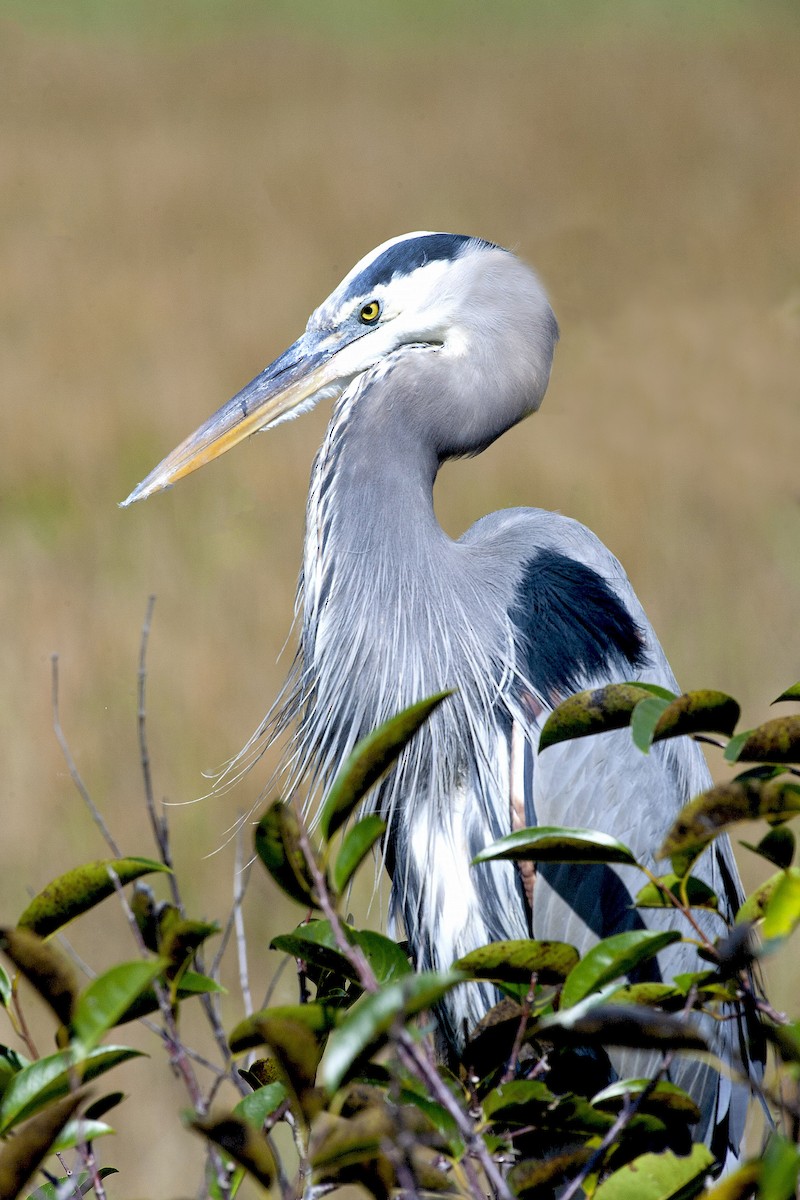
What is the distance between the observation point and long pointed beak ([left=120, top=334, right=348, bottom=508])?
1993mm

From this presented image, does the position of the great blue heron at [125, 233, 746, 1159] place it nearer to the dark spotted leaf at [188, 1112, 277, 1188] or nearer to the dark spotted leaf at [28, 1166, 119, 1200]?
the dark spotted leaf at [28, 1166, 119, 1200]

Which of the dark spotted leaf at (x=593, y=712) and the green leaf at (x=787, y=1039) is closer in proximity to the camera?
the green leaf at (x=787, y=1039)

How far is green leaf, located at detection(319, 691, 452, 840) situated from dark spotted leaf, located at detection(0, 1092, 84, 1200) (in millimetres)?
215

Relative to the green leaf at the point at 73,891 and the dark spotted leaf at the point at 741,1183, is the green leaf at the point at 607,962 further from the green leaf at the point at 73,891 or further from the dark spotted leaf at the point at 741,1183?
the green leaf at the point at 73,891

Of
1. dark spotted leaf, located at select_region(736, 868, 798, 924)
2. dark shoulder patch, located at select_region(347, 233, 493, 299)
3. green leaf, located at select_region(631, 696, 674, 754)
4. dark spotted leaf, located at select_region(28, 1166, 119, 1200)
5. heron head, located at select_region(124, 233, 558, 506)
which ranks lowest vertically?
dark spotted leaf, located at select_region(736, 868, 798, 924)

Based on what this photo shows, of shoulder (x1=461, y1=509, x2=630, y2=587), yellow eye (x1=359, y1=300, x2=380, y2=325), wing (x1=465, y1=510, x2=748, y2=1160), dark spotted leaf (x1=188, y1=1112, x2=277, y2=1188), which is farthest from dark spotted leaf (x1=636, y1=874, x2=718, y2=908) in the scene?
yellow eye (x1=359, y1=300, x2=380, y2=325)

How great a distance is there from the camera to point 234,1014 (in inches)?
127

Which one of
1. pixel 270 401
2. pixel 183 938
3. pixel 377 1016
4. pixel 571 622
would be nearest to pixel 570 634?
pixel 571 622

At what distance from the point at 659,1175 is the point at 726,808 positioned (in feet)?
0.80

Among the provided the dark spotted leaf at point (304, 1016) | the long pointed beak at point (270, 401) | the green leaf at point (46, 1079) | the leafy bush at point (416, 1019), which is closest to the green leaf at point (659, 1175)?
the leafy bush at point (416, 1019)

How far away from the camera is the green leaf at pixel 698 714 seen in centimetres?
87

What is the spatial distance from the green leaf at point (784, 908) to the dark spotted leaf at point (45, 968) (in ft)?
1.34

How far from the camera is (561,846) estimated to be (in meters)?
0.89

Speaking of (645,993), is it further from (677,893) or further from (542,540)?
(542,540)
